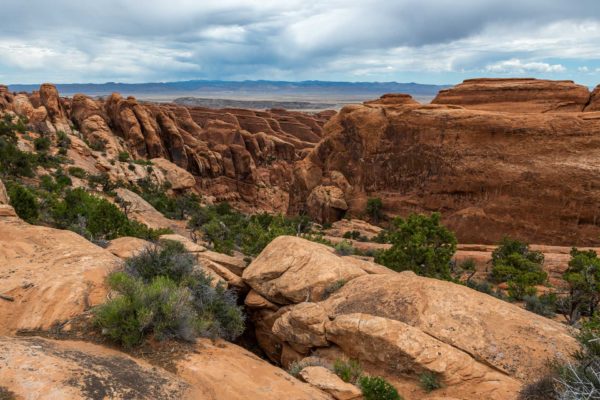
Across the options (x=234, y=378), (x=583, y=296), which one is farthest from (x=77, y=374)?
(x=583, y=296)

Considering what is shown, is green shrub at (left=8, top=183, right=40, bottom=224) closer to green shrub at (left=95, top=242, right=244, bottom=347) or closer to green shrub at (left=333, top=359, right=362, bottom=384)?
green shrub at (left=95, top=242, right=244, bottom=347)

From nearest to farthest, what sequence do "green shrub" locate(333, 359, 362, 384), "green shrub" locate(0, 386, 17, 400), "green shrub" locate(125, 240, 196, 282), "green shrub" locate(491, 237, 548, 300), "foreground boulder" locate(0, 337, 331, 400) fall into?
"green shrub" locate(0, 386, 17, 400) → "foreground boulder" locate(0, 337, 331, 400) → "green shrub" locate(333, 359, 362, 384) → "green shrub" locate(125, 240, 196, 282) → "green shrub" locate(491, 237, 548, 300)

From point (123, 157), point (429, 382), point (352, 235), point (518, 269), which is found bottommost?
point (352, 235)

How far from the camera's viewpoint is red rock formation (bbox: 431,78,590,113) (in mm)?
37594

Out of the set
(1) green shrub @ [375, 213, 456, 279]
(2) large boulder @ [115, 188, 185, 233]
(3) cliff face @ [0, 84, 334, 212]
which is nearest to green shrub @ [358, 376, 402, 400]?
(1) green shrub @ [375, 213, 456, 279]

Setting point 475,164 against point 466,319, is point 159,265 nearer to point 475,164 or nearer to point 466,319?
point 466,319

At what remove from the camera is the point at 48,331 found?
8.62 m

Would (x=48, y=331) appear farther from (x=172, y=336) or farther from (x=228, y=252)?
(x=228, y=252)

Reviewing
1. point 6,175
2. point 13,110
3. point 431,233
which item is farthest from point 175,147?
point 431,233

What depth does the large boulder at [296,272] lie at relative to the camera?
1360cm

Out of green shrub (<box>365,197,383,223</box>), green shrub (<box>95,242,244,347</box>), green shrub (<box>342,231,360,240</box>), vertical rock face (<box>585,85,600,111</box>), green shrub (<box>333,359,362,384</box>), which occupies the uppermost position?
vertical rock face (<box>585,85,600,111</box>)

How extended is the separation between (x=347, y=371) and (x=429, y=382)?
188 cm

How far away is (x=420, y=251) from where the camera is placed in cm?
2084

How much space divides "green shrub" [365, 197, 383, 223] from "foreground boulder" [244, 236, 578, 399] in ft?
97.8
